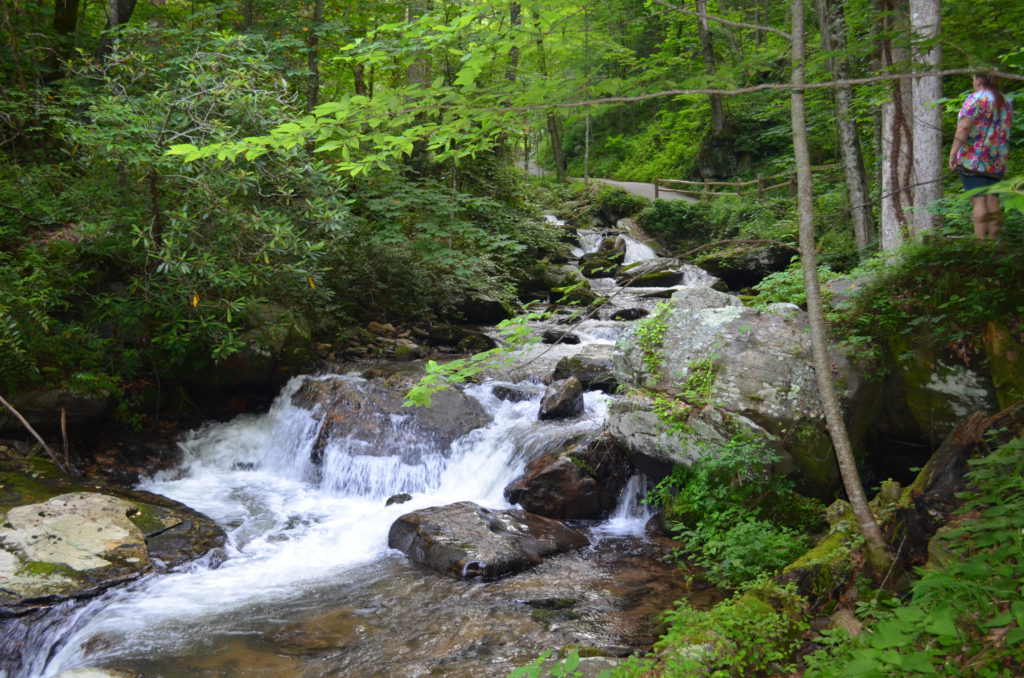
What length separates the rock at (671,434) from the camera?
20.1 feet

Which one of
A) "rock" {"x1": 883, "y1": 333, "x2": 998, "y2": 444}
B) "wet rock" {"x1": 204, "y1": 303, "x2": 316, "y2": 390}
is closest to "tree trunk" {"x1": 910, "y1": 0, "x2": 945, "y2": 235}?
"rock" {"x1": 883, "y1": 333, "x2": 998, "y2": 444}

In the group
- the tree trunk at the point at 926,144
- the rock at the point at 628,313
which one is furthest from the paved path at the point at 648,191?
the tree trunk at the point at 926,144

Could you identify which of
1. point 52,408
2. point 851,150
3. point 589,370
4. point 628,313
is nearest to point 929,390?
point 589,370

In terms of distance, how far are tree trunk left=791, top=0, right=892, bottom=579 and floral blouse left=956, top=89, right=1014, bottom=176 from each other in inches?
92.2

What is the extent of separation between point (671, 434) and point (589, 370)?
12.9ft

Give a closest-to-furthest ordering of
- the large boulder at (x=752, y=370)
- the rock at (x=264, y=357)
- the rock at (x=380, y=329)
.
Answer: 1. the large boulder at (x=752, y=370)
2. the rock at (x=264, y=357)
3. the rock at (x=380, y=329)

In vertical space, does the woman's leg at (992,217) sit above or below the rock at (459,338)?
above

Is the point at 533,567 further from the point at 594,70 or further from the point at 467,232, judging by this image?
the point at 467,232

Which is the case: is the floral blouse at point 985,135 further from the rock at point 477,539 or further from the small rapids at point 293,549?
the rock at point 477,539

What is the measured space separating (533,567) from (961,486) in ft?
12.3

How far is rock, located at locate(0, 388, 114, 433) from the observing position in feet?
26.6

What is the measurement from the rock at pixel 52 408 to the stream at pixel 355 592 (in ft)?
4.04

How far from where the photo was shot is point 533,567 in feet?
20.7

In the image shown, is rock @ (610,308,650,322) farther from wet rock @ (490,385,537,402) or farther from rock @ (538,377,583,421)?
rock @ (538,377,583,421)
